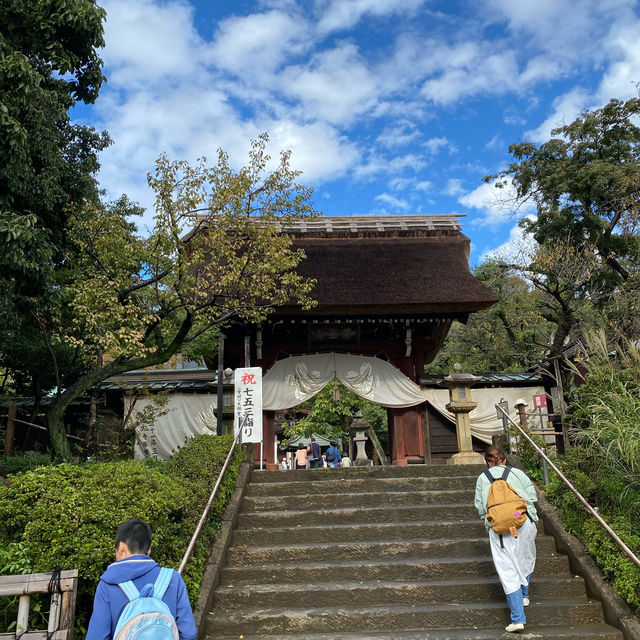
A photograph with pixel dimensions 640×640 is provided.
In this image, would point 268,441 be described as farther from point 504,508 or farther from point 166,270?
point 504,508

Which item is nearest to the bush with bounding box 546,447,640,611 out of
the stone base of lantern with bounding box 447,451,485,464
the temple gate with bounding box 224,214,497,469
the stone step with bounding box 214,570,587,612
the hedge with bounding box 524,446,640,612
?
the hedge with bounding box 524,446,640,612

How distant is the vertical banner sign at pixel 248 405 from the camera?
8.19m

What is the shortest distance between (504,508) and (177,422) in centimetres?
936

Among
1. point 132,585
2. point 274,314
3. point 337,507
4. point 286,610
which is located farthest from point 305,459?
point 132,585

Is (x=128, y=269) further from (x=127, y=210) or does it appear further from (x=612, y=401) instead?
(x=612, y=401)

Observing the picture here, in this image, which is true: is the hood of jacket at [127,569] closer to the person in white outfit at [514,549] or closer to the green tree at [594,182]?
the person in white outfit at [514,549]

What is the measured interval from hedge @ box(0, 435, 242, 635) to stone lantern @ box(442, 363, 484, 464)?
14.5 feet

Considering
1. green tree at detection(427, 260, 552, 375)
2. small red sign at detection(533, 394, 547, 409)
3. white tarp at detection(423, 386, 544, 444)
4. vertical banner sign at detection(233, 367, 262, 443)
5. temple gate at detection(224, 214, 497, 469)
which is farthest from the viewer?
green tree at detection(427, 260, 552, 375)

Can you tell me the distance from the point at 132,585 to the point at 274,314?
8390 millimetres

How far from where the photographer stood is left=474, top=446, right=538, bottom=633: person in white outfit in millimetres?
4344

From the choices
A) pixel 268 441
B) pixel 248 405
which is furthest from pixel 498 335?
pixel 248 405

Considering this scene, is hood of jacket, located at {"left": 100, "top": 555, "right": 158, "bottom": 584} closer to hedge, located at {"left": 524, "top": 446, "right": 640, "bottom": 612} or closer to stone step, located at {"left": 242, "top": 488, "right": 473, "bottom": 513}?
hedge, located at {"left": 524, "top": 446, "right": 640, "bottom": 612}

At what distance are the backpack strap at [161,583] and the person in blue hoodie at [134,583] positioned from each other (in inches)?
0.7

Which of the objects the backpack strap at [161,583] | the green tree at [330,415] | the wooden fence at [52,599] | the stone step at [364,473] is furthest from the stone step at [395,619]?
the green tree at [330,415]
